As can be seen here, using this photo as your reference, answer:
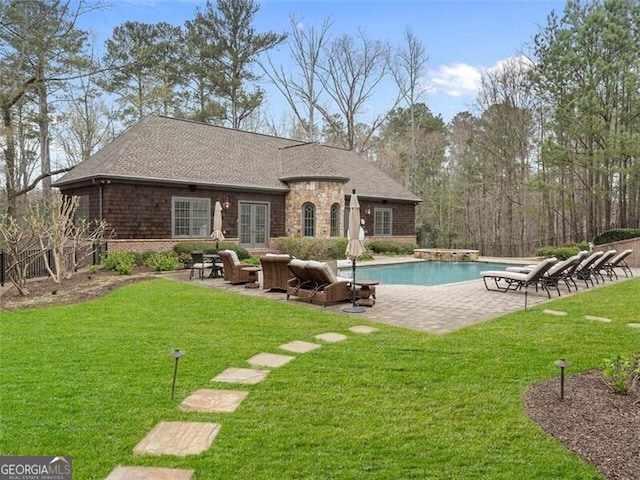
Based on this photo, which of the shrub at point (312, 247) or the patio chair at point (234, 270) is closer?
the patio chair at point (234, 270)

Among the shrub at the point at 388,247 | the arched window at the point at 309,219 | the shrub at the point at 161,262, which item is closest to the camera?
the shrub at the point at 161,262

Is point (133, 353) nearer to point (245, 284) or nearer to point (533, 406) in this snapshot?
point (533, 406)

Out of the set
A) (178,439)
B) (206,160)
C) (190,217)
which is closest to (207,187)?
(190,217)

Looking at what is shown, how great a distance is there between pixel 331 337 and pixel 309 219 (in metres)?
13.4

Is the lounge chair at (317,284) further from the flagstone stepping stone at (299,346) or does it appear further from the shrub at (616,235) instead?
the shrub at (616,235)

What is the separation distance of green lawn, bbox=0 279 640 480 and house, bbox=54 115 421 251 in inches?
327

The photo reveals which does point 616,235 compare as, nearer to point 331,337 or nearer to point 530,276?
point 530,276

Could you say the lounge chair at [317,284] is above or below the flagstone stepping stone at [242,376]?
above

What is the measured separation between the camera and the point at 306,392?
407 cm

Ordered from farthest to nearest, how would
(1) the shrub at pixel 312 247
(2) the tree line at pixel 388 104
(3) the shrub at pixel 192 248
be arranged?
(2) the tree line at pixel 388 104 → (1) the shrub at pixel 312 247 → (3) the shrub at pixel 192 248

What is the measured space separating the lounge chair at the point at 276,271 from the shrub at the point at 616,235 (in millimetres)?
16121

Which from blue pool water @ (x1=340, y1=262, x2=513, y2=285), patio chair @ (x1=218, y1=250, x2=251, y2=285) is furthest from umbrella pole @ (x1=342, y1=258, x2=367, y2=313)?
blue pool water @ (x1=340, y1=262, x2=513, y2=285)

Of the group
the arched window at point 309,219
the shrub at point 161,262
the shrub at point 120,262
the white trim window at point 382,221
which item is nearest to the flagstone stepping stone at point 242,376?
the shrub at point 120,262

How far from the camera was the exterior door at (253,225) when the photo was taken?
720 inches
